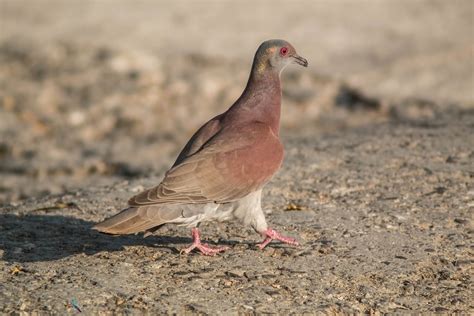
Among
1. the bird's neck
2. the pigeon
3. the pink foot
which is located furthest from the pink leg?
the bird's neck

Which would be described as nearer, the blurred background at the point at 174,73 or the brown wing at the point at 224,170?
the brown wing at the point at 224,170

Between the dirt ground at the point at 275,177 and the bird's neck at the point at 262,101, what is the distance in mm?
755

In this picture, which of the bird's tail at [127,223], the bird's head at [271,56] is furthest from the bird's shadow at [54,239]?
the bird's head at [271,56]

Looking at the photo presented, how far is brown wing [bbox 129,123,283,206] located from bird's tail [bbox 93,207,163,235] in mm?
63

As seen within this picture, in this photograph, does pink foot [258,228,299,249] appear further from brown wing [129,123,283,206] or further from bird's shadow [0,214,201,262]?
bird's shadow [0,214,201,262]

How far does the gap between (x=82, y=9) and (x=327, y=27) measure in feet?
12.3

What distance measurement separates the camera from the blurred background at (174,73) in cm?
939

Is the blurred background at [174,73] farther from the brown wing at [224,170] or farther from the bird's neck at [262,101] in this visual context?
the brown wing at [224,170]

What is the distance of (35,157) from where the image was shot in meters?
9.12

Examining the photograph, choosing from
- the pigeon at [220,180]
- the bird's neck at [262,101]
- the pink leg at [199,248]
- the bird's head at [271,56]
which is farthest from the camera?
the bird's head at [271,56]

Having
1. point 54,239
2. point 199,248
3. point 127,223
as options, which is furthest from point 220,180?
point 54,239

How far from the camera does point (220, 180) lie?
201 inches

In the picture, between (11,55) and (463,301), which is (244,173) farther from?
(11,55)

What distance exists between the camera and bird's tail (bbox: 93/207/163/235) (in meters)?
4.80
